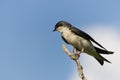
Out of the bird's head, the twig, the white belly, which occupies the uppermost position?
the bird's head

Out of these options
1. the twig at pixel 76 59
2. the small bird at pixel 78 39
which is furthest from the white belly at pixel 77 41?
the twig at pixel 76 59

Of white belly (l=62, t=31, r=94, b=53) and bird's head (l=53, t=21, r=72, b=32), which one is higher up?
bird's head (l=53, t=21, r=72, b=32)

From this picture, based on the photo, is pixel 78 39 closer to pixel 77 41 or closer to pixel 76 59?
pixel 77 41

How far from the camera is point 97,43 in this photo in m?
13.6

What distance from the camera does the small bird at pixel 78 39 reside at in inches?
563

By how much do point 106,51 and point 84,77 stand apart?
3006mm

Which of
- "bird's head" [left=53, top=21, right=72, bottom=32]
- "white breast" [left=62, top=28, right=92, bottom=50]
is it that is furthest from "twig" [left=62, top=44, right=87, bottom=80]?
"bird's head" [left=53, top=21, right=72, bottom=32]

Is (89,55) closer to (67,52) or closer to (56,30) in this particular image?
(56,30)

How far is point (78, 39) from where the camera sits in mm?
14406

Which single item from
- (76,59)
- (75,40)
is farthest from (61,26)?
(76,59)

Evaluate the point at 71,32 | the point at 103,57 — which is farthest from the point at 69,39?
the point at 103,57

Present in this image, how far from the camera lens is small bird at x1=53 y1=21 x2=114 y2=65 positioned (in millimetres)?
14289

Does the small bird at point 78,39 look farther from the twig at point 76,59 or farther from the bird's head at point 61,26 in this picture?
the twig at point 76,59

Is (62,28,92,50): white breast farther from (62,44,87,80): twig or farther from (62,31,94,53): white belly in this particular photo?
(62,44,87,80): twig
